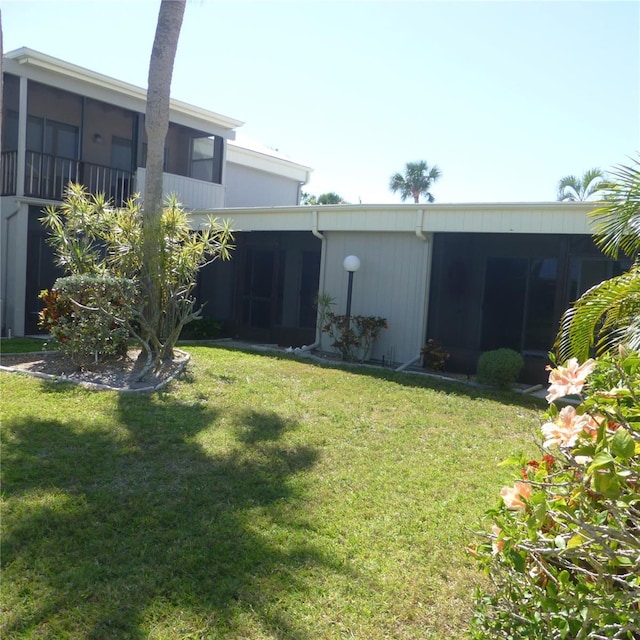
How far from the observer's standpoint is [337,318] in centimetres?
1180

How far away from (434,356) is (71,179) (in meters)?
9.18

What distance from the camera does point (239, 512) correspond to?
13.8ft

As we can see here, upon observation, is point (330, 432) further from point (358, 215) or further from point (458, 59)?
point (458, 59)

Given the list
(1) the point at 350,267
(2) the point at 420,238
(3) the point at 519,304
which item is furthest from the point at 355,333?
(3) the point at 519,304

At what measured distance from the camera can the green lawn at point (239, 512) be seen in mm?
3045

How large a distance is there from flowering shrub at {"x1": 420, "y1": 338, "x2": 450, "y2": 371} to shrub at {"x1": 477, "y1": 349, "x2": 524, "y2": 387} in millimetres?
1258

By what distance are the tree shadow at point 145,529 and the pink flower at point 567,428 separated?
5.53 feet

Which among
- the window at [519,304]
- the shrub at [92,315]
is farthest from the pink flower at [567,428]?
the window at [519,304]

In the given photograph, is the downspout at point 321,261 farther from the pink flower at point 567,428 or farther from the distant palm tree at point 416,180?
the distant palm tree at point 416,180

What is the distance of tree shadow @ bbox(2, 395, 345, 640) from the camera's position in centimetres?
302

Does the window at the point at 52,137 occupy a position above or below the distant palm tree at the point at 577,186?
below

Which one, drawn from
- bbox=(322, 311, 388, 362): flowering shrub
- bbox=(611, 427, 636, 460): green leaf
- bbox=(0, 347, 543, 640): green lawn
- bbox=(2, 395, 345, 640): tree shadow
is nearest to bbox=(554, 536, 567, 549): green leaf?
bbox=(611, 427, 636, 460): green leaf

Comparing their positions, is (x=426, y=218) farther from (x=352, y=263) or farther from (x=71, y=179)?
(x=71, y=179)

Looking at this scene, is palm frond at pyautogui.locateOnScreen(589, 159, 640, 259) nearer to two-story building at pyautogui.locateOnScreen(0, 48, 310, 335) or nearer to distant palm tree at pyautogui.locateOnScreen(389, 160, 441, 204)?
two-story building at pyautogui.locateOnScreen(0, 48, 310, 335)
